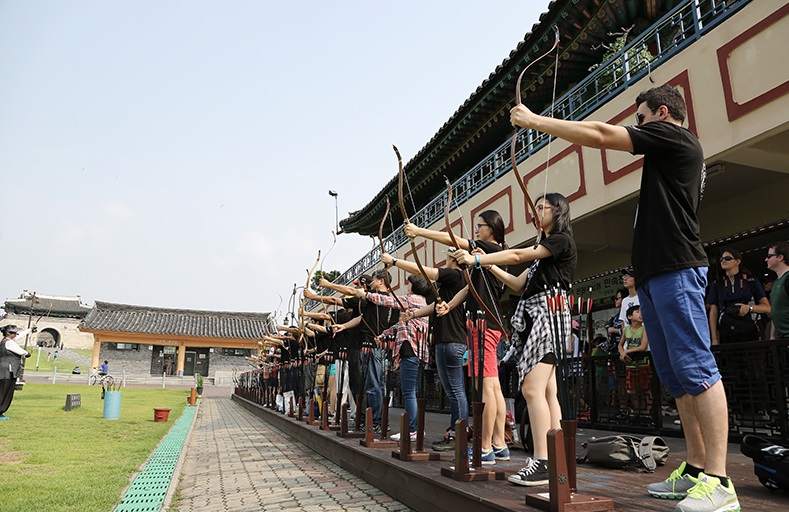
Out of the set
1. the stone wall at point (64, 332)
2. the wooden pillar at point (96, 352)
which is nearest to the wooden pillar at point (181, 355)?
the wooden pillar at point (96, 352)

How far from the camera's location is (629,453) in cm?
348

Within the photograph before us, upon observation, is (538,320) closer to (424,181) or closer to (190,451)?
(190,451)

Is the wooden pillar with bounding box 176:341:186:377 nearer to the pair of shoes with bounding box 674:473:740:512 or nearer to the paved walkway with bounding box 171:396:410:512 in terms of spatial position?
the paved walkway with bounding box 171:396:410:512

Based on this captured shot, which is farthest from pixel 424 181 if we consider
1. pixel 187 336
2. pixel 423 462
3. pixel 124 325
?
pixel 124 325

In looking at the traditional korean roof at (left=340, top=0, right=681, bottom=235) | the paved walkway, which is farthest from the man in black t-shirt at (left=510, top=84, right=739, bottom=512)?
the traditional korean roof at (left=340, top=0, right=681, bottom=235)

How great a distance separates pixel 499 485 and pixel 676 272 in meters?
1.41

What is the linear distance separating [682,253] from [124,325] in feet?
139

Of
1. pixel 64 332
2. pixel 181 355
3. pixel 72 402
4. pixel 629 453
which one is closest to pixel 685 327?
pixel 629 453

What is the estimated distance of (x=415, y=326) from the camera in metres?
5.09

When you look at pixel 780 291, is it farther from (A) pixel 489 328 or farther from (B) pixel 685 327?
(B) pixel 685 327

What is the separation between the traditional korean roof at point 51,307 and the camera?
57.9 meters

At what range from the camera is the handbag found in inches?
135

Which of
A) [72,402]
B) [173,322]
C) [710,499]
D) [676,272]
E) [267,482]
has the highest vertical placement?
[173,322]

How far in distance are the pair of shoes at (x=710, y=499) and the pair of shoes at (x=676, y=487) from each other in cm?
31
